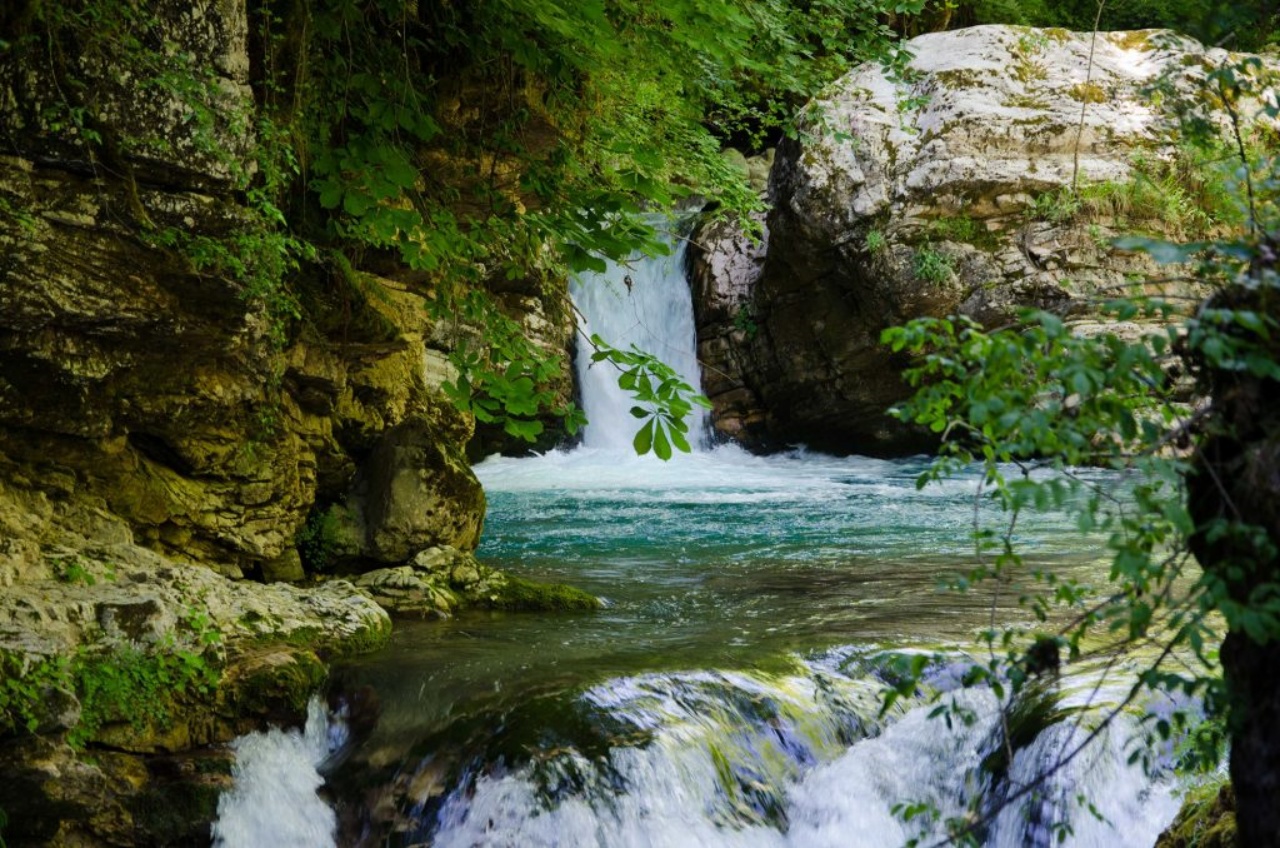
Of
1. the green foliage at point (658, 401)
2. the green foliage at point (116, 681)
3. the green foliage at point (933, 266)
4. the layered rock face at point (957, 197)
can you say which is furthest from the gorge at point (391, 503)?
the layered rock face at point (957, 197)

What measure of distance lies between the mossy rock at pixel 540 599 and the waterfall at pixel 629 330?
35.3 feet

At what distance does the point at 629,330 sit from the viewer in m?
18.6

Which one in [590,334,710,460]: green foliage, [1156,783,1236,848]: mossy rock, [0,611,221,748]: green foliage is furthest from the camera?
[0,611,221,748]: green foliage

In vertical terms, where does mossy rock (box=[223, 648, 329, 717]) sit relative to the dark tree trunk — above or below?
below

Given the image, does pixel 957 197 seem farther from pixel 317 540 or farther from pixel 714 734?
pixel 714 734

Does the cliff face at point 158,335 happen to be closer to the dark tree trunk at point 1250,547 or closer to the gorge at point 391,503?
the gorge at point 391,503

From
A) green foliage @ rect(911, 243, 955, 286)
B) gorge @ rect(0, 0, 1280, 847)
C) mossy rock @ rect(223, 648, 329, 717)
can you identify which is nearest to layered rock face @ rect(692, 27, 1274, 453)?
green foliage @ rect(911, 243, 955, 286)

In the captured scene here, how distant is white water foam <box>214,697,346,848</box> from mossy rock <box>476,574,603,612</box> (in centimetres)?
223

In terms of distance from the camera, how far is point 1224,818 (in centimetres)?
321

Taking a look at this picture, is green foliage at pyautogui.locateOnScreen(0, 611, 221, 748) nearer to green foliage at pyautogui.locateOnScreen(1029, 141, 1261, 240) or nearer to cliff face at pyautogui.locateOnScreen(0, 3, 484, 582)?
cliff face at pyautogui.locateOnScreen(0, 3, 484, 582)

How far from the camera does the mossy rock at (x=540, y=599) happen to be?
7359 mm

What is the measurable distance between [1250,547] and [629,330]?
54.8 ft

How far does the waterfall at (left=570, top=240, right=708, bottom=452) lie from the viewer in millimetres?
18594

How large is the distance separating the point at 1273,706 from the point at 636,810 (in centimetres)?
313
